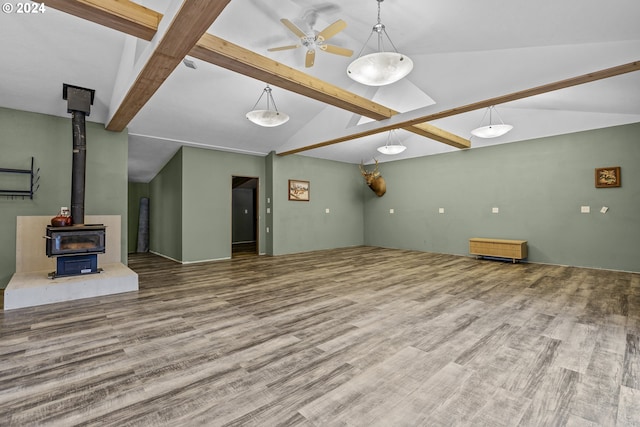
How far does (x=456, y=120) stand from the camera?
6.96m

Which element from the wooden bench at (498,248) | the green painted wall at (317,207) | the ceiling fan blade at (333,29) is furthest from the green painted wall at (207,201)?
the wooden bench at (498,248)

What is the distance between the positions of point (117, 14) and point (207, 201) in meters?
4.93

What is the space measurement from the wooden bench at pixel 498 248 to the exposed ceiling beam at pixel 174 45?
23.2 ft

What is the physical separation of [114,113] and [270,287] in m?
3.75

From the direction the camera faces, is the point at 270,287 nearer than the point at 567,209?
Yes

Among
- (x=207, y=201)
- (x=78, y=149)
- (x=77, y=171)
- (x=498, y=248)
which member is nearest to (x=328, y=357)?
(x=77, y=171)

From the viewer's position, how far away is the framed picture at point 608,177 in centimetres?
579

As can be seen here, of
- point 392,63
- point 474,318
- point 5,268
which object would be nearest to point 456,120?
point 392,63

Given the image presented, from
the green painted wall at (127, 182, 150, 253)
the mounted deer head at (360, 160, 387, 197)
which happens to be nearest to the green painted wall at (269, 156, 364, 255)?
the mounted deer head at (360, 160, 387, 197)

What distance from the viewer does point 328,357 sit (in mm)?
2447

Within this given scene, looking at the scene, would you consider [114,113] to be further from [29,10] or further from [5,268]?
[5,268]

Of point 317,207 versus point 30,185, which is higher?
point 30,185

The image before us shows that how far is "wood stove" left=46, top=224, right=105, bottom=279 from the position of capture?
14.0 ft

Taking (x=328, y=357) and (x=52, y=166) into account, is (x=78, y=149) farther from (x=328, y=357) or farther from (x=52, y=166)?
(x=328, y=357)
